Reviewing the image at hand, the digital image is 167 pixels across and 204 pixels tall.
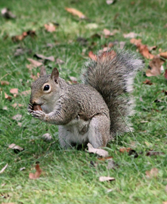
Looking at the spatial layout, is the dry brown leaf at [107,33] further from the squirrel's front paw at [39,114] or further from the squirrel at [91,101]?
the squirrel's front paw at [39,114]

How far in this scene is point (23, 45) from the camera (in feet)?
13.0

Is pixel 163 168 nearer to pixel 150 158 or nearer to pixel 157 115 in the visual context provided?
pixel 150 158

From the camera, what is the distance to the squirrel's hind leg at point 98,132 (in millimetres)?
2273

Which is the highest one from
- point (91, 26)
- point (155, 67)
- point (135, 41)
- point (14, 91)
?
point (91, 26)

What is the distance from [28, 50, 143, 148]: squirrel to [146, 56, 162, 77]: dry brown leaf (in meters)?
0.55

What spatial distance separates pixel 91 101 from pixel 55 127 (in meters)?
0.49

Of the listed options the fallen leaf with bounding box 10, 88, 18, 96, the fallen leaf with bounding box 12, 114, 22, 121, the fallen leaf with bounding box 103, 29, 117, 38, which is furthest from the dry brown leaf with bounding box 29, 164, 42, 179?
the fallen leaf with bounding box 103, 29, 117, 38

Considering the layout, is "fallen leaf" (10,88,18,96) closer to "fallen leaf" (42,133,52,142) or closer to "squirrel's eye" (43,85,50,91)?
"fallen leaf" (42,133,52,142)

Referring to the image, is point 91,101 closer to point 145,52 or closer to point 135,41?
point 145,52

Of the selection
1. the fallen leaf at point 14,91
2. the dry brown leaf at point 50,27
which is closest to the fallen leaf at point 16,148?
the fallen leaf at point 14,91

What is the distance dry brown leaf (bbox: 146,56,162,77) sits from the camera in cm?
315

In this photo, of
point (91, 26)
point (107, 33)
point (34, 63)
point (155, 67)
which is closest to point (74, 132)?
Result: point (155, 67)

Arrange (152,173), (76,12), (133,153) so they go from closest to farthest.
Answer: (152,173) → (133,153) → (76,12)

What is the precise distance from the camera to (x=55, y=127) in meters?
2.72
